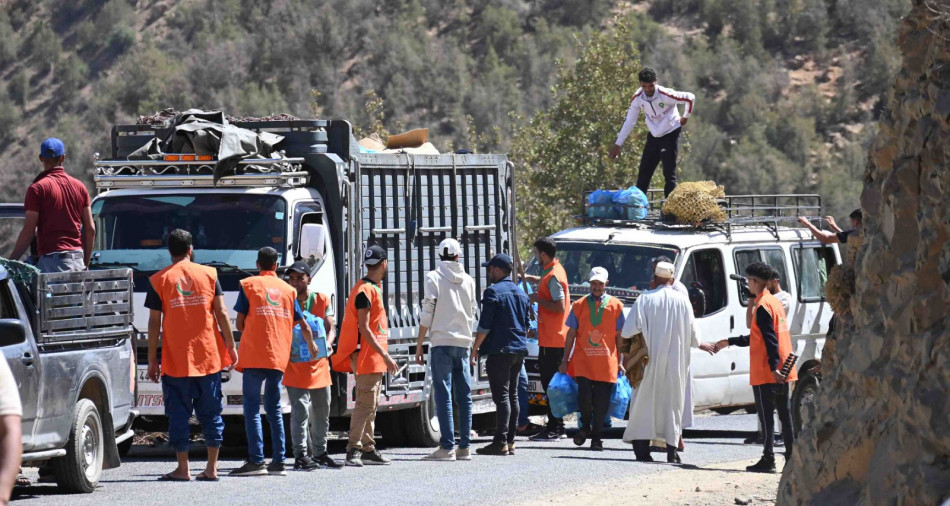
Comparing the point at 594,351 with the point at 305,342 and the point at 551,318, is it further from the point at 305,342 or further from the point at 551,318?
the point at 305,342

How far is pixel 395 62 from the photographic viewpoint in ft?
158

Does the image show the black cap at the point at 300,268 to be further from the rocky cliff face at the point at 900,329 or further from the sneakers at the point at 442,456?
the rocky cliff face at the point at 900,329

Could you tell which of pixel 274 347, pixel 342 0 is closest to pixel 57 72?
pixel 342 0

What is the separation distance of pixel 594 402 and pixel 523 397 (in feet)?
3.32

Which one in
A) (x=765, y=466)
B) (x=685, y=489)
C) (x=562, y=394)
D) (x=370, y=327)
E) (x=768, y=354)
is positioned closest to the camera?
(x=685, y=489)

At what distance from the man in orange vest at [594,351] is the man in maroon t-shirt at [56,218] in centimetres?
462

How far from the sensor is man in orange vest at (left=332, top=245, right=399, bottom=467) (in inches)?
472

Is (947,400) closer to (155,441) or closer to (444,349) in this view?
(444,349)

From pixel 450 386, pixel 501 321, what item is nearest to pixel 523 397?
pixel 501 321

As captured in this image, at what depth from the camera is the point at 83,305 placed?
1044 centimetres

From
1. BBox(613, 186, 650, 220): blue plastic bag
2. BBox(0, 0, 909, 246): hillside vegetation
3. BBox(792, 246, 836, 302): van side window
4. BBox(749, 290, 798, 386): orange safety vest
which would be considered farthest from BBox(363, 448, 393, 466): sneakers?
BBox(0, 0, 909, 246): hillside vegetation

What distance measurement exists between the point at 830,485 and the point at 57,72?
46.1 meters

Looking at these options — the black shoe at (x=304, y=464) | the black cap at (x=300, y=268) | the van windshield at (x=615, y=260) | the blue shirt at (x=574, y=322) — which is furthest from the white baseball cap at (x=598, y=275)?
the black shoe at (x=304, y=464)

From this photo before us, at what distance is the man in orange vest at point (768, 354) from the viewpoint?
12578mm
